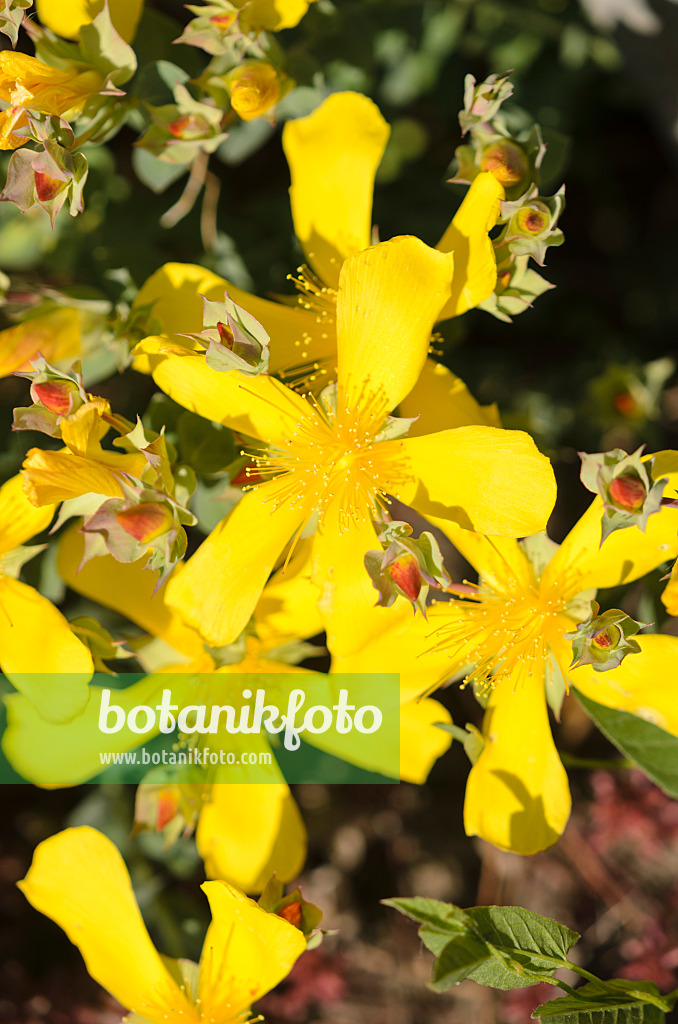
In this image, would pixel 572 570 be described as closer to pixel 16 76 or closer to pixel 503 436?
pixel 503 436

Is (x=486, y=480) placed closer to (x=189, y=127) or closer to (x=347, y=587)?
(x=347, y=587)

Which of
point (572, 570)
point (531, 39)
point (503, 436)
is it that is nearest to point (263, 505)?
point (503, 436)

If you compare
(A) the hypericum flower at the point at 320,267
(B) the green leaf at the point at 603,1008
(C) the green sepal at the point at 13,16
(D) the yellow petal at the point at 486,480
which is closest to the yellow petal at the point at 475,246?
(A) the hypericum flower at the point at 320,267

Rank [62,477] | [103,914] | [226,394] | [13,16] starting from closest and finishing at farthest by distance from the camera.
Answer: [62,477] < [13,16] < [226,394] < [103,914]

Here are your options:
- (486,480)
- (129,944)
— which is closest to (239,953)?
(129,944)

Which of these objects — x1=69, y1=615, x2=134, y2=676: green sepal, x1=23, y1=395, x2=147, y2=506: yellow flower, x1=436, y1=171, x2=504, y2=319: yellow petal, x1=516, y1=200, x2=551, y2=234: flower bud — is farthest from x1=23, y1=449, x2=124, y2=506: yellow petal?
x1=516, y1=200, x2=551, y2=234: flower bud
